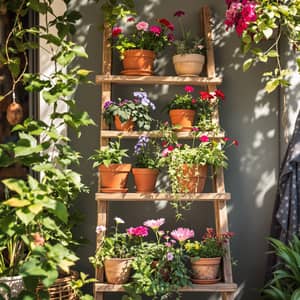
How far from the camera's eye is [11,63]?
346 cm

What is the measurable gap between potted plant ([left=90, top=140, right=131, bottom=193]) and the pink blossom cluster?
0.97 meters

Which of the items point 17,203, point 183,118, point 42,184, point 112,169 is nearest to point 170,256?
point 112,169

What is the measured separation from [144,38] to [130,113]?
0.50 m

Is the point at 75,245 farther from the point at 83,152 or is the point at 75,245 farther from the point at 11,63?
the point at 11,63

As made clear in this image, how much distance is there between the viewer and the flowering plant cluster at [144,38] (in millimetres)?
3756

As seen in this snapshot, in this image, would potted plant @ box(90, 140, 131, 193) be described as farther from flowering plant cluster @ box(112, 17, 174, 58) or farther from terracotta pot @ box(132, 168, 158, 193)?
flowering plant cluster @ box(112, 17, 174, 58)

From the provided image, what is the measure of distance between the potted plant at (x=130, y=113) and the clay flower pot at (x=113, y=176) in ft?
0.79

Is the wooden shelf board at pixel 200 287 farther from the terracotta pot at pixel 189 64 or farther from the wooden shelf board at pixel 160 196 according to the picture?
the terracotta pot at pixel 189 64

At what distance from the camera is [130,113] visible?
12.0 feet

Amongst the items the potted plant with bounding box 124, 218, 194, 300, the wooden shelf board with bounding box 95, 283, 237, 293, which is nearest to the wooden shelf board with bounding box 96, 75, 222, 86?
the potted plant with bounding box 124, 218, 194, 300

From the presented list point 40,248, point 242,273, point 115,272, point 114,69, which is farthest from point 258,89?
point 40,248

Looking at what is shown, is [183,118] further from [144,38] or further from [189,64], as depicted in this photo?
[144,38]

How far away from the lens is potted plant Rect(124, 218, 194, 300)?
3348 millimetres

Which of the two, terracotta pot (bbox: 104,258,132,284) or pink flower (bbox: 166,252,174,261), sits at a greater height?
pink flower (bbox: 166,252,174,261)
